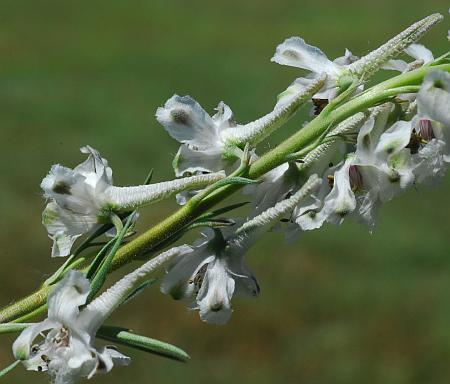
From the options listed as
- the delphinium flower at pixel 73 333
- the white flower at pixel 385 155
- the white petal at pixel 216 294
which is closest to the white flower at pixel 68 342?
the delphinium flower at pixel 73 333

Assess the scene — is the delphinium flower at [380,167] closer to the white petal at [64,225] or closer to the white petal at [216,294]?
the white petal at [216,294]

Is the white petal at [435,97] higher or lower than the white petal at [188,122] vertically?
lower

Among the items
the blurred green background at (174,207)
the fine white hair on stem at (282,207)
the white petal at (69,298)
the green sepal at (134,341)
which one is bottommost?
the green sepal at (134,341)

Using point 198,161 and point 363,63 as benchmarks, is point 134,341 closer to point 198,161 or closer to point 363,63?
point 198,161

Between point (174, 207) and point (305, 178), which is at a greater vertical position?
point (174, 207)

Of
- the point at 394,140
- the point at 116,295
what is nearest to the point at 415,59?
the point at 394,140

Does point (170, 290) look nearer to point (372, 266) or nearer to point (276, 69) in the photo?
point (372, 266)
